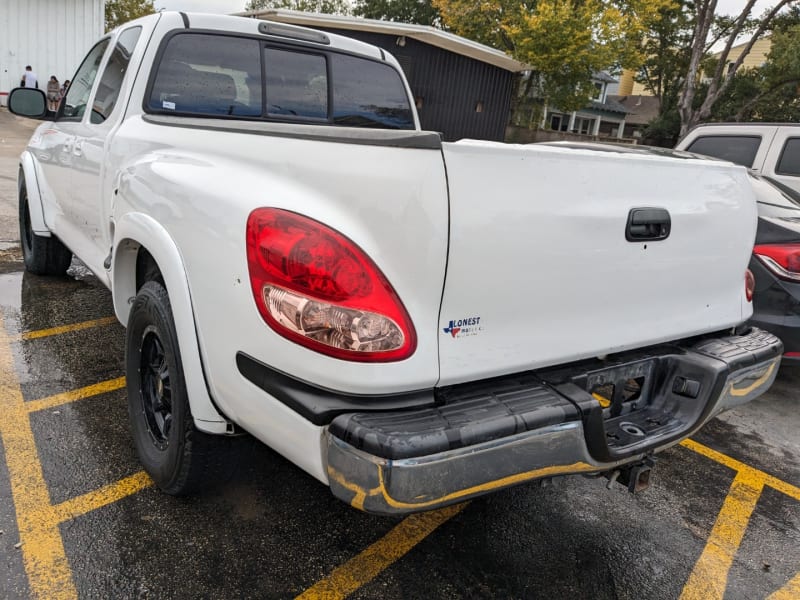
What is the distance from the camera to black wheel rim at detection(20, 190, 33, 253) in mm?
5048

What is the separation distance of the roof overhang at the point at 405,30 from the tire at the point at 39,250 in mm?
10047

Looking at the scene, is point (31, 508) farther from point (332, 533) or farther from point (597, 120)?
point (597, 120)

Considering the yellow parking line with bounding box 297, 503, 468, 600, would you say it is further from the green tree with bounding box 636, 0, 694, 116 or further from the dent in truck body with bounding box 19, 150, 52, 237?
the green tree with bounding box 636, 0, 694, 116

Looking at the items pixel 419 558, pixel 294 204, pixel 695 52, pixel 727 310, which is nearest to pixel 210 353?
pixel 294 204

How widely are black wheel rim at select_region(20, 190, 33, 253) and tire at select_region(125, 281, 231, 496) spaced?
10.7ft

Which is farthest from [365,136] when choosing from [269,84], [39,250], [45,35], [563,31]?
[563,31]

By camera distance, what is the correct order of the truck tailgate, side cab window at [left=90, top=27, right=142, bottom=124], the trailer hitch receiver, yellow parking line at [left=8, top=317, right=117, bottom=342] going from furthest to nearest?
yellow parking line at [left=8, top=317, right=117, bottom=342]
side cab window at [left=90, top=27, right=142, bottom=124]
the trailer hitch receiver
the truck tailgate

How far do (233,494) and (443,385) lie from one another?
1.32m

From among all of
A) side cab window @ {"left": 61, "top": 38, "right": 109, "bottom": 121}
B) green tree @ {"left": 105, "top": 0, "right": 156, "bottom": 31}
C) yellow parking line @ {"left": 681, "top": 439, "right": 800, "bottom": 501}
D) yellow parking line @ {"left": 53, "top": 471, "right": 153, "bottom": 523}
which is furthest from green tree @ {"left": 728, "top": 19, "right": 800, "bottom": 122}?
green tree @ {"left": 105, "top": 0, "right": 156, "bottom": 31}

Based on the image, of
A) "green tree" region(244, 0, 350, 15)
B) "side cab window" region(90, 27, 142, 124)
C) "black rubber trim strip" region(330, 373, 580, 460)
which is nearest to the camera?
"black rubber trim strip" region(330, 373, 580, 460)

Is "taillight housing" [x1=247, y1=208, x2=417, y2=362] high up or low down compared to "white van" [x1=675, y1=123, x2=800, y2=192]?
down

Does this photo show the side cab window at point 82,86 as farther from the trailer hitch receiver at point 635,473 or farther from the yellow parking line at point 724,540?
the yellow parking line at point 724,540

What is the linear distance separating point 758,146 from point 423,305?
7115 millimetres

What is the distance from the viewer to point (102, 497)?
2445 mm
